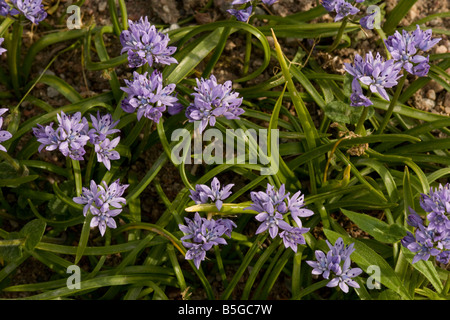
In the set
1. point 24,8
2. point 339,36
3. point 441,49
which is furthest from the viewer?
point 441,49

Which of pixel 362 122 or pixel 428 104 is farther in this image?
pixel 428 104

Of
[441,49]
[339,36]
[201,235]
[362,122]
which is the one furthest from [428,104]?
[201,235]

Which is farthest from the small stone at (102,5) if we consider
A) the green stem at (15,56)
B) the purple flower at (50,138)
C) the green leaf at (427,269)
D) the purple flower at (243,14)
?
the green leaf at (427,269)

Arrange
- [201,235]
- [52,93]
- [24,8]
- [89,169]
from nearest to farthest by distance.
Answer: [201,235] → [24,8] → [89,169] → [52,93]

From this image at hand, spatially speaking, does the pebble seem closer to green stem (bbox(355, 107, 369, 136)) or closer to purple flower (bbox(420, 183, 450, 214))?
green stem (bbox(355, 107, 369, 136))

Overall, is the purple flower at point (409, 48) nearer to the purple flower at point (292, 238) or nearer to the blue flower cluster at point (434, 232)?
the blue flower cluster at point (434, 232)

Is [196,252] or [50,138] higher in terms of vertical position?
[50,138]

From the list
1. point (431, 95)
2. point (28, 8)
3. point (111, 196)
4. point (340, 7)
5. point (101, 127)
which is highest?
point (28, 8)

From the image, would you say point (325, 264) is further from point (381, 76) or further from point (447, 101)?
point (447, 101)
